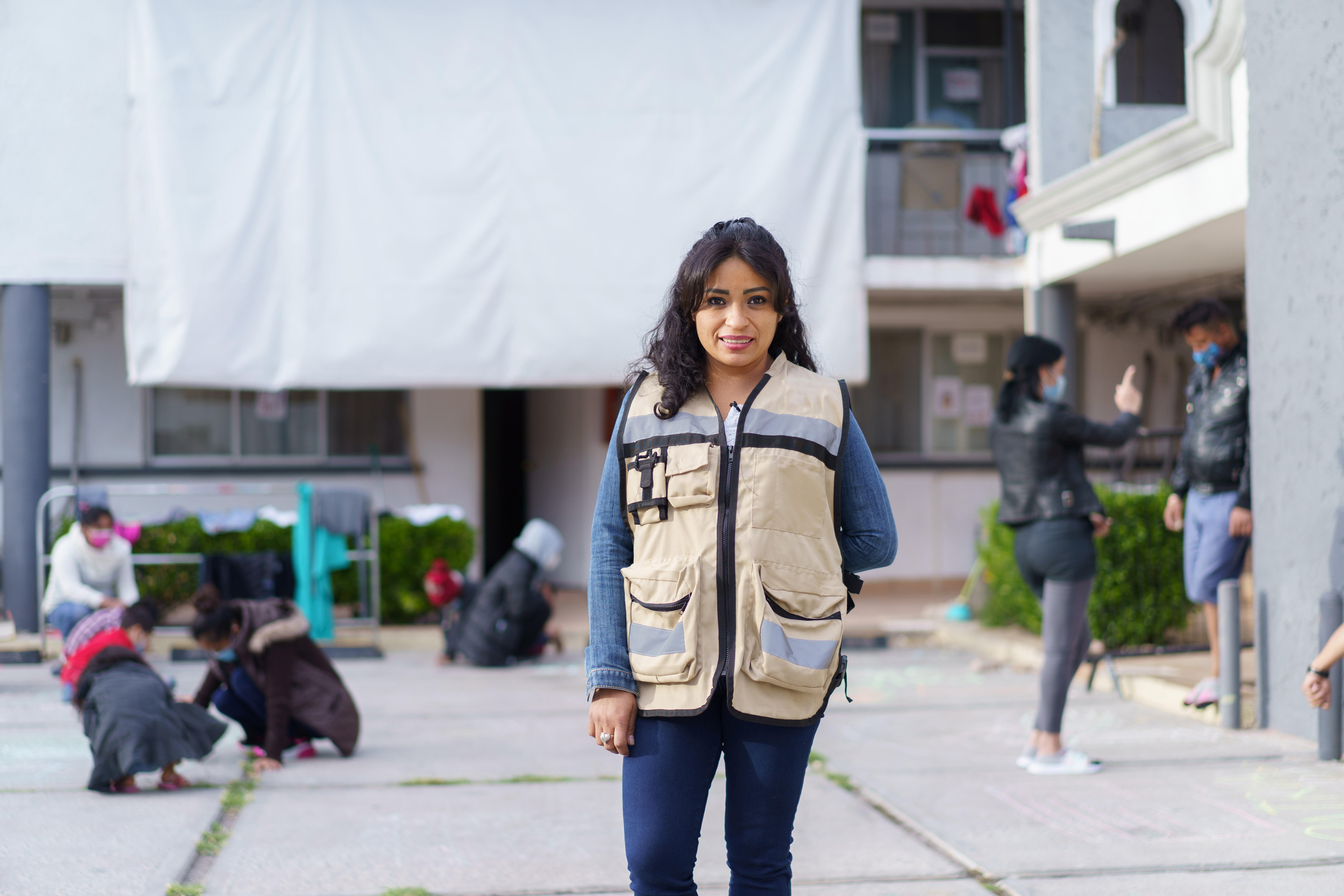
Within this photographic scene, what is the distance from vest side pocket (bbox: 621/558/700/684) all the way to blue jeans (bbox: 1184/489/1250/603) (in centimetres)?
465

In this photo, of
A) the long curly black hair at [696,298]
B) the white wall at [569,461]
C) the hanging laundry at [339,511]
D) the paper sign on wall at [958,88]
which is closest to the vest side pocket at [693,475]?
the long curly black hair at [696,298]

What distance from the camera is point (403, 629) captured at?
1053 centimetres

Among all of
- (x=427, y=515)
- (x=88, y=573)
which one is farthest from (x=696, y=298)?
(x=427, y=515)

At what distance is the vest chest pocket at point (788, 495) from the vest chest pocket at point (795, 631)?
9 centimetres

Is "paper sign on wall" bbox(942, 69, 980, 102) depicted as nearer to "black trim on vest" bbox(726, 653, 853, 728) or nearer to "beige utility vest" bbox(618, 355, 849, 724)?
"beige utility vest" bbox(618, 355, 849, 724)

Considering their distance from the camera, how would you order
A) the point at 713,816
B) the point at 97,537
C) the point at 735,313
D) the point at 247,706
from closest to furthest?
the point at 735,313, the point at 713,816, the point at 247,706, the point at 97,537

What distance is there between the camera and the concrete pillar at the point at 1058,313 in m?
10.2

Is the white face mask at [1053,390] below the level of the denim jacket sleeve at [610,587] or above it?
above

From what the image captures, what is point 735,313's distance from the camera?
2.56m

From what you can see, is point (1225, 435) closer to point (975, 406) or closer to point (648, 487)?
point (648, 487)

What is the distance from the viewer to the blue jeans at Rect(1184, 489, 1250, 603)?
6270mm

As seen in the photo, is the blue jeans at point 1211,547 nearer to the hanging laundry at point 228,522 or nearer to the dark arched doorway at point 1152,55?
the hanging laundry at point 228,522

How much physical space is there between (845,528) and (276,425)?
10.5 m

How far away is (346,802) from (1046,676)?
9.48 ft
